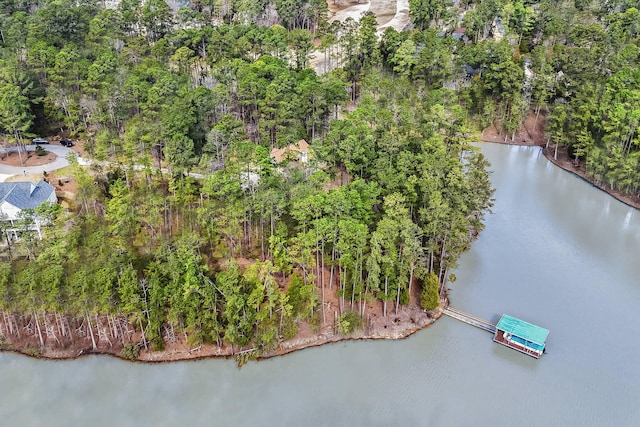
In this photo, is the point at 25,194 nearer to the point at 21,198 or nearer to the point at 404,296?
the point at 21,198

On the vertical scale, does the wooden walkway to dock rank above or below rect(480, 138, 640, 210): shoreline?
below

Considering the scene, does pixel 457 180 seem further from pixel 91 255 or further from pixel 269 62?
pixel 269 62

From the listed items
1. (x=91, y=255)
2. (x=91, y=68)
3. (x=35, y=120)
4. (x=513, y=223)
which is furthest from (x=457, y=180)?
(x=35, y=120)

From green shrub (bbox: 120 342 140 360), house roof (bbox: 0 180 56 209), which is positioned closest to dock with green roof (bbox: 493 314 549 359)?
green shrub (bbox: 120 342 140 360)

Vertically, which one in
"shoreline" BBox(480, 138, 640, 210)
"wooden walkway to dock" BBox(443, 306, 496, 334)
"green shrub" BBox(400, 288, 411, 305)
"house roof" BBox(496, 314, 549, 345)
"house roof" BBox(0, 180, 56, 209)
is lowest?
"wooden walkway to dock" BBox(443, 306, 496, 334)

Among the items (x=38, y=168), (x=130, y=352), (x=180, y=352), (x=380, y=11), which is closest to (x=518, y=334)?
(x=180, y=352)

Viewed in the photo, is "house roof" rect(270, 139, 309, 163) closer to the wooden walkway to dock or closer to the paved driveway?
the wooden walkway to dock

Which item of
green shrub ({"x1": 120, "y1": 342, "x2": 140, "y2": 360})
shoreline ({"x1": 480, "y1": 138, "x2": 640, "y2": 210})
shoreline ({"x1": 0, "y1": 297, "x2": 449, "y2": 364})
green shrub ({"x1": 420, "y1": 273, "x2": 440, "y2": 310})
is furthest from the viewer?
shoreline ({"x1": 480, "y1": 138, "x2": 640, "y2": 210})
